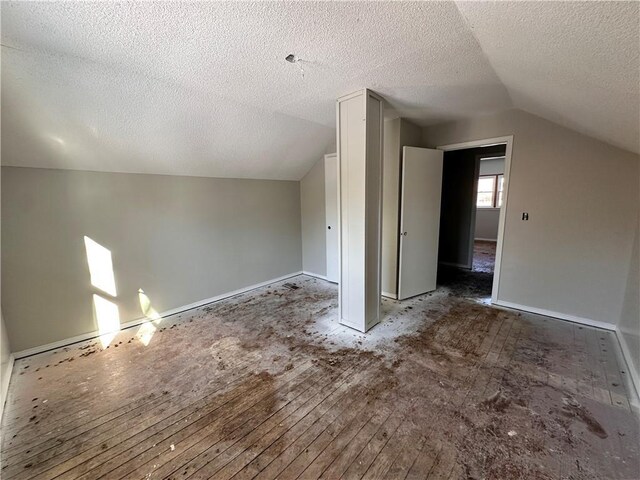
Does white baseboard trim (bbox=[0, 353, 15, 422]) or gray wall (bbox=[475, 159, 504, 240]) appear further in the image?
gray wall (bbox=[475, 159, 504, 240])

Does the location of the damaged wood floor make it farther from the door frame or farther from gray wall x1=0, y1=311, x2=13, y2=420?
the door frame

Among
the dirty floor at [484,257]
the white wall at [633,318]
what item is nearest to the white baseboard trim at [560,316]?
the white wall at [633,318]

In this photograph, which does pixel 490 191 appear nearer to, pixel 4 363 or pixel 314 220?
pixel 314 220

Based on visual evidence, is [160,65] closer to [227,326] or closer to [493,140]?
[227,326]

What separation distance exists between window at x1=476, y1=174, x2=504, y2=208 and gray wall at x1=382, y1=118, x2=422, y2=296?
18.8 ft

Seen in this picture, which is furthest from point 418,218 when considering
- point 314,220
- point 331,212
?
point 314,220

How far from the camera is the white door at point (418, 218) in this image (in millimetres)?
3359

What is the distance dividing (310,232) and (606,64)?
12.4 feet

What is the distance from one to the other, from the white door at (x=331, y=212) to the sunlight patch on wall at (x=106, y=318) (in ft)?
9.04

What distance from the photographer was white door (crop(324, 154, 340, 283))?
4055mm

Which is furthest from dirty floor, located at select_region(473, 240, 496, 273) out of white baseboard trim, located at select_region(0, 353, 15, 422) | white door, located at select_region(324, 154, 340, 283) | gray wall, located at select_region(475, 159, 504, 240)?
white baseboard trim, located at select_region(0, 353, 15, 422)

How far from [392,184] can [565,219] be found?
73.9 inches

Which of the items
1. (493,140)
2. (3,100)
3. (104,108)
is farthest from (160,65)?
(493,140)

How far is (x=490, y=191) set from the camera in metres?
8.16
